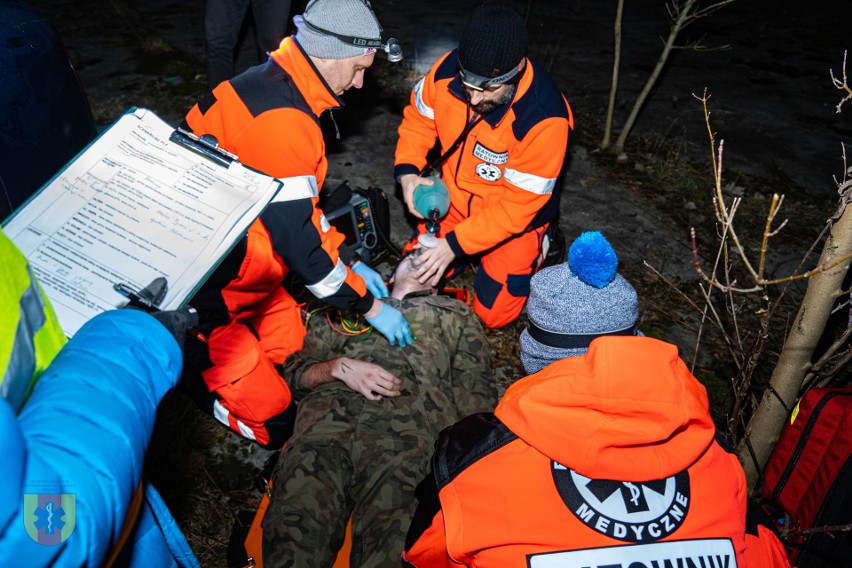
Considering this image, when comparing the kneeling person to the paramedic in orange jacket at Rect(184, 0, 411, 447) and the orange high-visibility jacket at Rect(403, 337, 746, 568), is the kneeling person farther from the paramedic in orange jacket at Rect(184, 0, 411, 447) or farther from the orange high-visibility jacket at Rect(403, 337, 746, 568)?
the orange high-visibility jacket at Rect(403, 337, 746, 568)

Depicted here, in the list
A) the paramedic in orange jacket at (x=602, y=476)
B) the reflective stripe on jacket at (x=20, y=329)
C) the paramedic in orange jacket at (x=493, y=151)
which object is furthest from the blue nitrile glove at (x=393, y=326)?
the reflective stripe on jacket at (x=20, y=329)

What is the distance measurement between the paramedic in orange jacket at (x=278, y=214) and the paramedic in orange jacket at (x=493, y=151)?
0.62 meters

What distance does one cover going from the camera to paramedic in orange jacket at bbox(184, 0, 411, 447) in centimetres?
250

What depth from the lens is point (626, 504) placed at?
4.62ft

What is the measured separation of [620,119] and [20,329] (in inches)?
246

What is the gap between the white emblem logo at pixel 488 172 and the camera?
363 centimetres

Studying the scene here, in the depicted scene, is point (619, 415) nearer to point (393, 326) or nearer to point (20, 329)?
point (20, 329)

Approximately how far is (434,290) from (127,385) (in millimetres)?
2315

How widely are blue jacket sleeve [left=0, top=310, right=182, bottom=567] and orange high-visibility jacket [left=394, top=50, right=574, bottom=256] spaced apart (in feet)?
8.37

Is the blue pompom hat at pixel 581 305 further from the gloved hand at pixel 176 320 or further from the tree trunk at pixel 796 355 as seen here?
the gloved hand at pixel 176 320

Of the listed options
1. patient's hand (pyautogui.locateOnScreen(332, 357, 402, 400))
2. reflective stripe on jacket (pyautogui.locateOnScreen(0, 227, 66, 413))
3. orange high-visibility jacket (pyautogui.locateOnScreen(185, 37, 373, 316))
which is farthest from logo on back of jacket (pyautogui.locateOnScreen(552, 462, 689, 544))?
orange high-visibility jacket (pyautogui.locateOnScreen(185, 37, 373, 316))

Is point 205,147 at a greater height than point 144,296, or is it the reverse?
point 205,147

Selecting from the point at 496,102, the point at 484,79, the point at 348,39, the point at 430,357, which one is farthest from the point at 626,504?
the point at 496,102

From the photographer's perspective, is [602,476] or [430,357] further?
[430,357]
